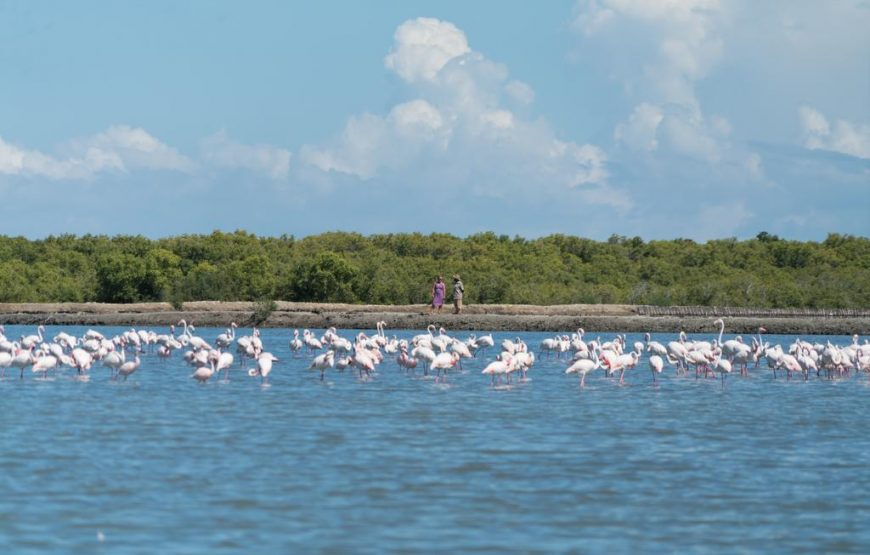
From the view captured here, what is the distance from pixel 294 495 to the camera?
1327 cm

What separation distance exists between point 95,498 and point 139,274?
6095cm

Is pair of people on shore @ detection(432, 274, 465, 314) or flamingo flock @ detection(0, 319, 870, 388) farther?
pair of people on shore @ detection(432, 274, 465, 314)

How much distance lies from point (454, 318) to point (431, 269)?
27.1 meters

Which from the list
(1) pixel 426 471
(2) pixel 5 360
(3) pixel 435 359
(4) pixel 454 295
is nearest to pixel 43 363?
(2) pixel 5 360

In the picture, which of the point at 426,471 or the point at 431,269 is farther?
the point at 431,269

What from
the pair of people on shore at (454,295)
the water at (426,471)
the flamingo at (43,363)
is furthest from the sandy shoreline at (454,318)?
the water at (426,471)

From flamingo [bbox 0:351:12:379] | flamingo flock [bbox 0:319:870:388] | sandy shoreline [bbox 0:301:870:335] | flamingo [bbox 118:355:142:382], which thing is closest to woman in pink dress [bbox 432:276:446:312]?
sandy shoreline [bbox 0:301:870:335]

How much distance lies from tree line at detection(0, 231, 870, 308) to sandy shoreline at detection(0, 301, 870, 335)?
6803 millimetres

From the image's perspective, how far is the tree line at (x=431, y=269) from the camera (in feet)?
229

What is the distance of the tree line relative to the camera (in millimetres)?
69875

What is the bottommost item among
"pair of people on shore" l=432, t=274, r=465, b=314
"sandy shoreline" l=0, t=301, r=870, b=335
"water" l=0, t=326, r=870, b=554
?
"water" l=0, t=326, r=870, b=554

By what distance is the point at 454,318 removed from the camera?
174 ft

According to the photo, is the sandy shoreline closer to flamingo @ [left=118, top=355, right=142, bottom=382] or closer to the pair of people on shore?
the pair of people on shore

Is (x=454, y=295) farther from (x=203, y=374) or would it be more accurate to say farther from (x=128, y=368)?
(x=128, y=368)
